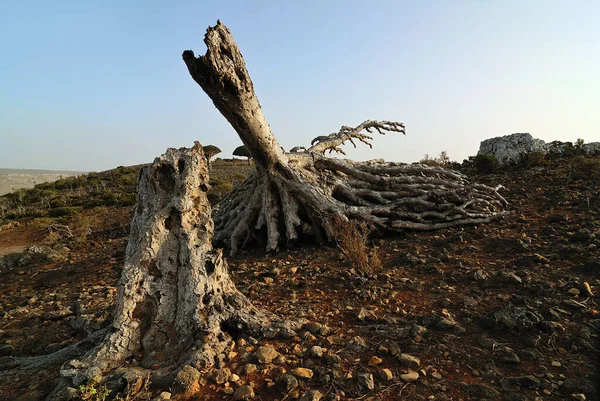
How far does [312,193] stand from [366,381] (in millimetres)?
4328

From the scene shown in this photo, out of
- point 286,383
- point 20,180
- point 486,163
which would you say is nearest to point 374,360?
point 286,383

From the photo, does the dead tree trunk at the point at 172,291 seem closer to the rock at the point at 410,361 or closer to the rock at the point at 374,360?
the rock at the point at 374,360

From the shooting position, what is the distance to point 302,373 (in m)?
2.87

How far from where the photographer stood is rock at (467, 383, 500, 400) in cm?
254

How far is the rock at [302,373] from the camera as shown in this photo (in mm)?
2842

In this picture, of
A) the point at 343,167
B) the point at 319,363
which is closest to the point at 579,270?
the point at 319,363

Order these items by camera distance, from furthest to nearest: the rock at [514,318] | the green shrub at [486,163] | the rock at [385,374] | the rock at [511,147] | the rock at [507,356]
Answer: the rock at [511,147]
the green shrub at [486,163]
the rock at [514,318]
the rock at [507,356]
the rock at [385,374]

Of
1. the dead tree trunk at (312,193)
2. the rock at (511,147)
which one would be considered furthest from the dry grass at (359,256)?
the rock at (511,147)

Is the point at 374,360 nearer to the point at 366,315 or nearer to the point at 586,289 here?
the point at 366,315

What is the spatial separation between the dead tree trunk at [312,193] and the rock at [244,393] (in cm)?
403

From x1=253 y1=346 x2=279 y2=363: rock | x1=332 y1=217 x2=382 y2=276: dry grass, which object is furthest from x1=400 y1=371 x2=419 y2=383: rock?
x1=332 y1=217 x2=382 y2=276: dry grass

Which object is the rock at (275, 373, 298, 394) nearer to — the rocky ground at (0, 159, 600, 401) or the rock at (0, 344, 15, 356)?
the rocky ground at (0, 159, 600, 401)

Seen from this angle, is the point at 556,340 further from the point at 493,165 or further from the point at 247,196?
the point at 493,165

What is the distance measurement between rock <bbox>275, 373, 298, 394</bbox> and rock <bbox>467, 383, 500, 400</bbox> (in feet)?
4.32
